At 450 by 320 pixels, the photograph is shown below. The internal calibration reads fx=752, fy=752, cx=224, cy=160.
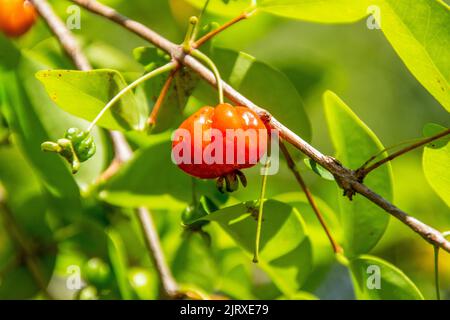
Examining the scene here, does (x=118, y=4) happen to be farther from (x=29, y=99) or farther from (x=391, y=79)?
(x=391, y=79)

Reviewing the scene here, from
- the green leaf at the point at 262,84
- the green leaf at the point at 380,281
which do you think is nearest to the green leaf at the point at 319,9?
the green leaf at the point at 262,84

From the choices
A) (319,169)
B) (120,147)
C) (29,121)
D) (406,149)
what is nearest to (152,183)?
(120,147)

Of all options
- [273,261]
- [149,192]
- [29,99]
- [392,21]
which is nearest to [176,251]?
[149,192]

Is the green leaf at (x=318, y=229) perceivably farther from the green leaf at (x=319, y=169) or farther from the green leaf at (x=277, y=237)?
the green leaf at (x=319, y=169)

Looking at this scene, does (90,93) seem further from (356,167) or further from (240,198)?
(240,198)

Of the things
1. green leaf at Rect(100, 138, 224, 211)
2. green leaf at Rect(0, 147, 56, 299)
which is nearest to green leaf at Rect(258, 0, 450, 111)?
green leaf at Rect(100, 138, 224, 211)

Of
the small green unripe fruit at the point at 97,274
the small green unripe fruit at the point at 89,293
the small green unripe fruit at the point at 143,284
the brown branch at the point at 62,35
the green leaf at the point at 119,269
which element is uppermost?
the brown branch at the point at 62,35
